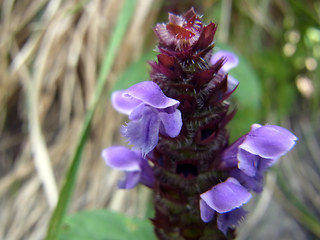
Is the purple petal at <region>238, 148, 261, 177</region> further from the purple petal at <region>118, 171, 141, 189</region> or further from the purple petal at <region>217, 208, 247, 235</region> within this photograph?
the purple petal at <region>118, 171, 141, 189</region>

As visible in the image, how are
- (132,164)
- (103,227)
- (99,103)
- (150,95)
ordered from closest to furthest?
(150,95) → (132,164) → (103,227) → (99,103)

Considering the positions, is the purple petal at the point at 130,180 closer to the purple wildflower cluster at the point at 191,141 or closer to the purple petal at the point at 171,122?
the purple wildflower cluster at the point at 191,141

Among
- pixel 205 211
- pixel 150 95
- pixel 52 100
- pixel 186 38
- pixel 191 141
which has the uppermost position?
pixel 186 38

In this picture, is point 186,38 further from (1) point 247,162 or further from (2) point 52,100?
(2) point 52,100

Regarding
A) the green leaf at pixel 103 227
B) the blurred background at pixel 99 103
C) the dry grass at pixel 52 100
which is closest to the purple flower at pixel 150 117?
the green leaf at pixel 103 227

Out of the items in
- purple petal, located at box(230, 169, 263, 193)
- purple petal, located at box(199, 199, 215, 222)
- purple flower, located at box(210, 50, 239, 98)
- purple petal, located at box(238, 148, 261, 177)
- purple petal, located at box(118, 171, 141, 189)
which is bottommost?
purple petal, located at box(118, 171, 141, 189)

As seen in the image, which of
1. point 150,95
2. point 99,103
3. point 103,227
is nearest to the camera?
point 150,95

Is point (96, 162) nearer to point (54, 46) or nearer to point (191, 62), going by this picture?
point (54, 46)

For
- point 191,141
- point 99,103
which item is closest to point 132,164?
point 191,141

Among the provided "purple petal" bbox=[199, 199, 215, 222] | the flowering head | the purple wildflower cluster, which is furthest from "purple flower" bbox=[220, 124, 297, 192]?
the flowering head
